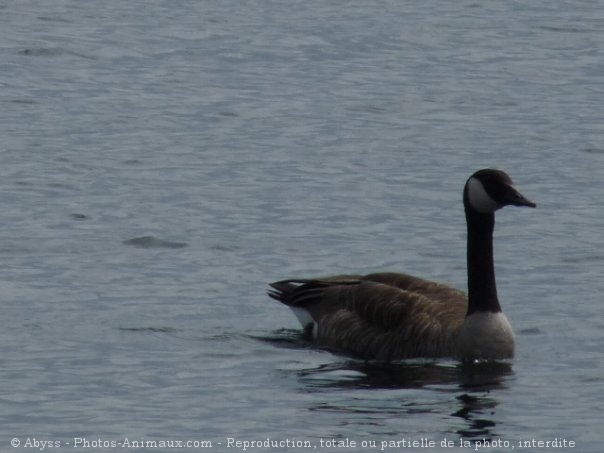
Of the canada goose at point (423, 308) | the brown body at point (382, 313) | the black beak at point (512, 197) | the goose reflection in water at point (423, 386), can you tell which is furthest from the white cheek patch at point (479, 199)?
A: the goose reflection in water at point (423, 386)

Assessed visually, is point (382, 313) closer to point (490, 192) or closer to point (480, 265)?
point (480, 265)

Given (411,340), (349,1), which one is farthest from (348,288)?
(349,1)

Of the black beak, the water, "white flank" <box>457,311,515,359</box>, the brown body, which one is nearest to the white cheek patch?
the black beak

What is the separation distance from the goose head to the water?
123cm

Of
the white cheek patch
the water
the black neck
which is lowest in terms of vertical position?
the water

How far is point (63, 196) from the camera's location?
21.5 metres

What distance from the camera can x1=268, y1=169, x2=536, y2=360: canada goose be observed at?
15.1 meters

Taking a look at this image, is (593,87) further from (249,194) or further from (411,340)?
(411,340)

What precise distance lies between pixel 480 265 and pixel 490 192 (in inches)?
25.0

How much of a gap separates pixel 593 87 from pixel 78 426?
1932 centimetres

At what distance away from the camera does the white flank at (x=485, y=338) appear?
14.9 m

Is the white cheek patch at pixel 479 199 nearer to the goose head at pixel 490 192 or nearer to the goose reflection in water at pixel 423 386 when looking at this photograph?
the goose head at pixel 490 192

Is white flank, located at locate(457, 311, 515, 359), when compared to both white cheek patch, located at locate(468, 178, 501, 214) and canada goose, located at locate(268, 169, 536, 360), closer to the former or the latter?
canada goose, located at locate(268, 169, 536, 360)

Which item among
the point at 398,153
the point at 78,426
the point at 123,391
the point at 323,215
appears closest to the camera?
the point at 78,426
